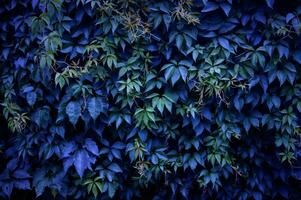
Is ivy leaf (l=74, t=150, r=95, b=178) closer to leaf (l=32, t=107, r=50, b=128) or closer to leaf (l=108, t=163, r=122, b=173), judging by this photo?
leaf (l=108, t=163, r=122, b=173)

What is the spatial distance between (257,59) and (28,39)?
168 centimetres

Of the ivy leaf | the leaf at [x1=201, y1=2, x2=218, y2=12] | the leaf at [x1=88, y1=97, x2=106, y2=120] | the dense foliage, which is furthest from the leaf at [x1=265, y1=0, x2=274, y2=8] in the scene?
the ivy leaf

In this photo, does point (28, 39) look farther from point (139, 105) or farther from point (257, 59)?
point (257, 59)

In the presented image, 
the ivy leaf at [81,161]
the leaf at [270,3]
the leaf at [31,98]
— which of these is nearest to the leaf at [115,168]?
the ivy leaf at [81,161]

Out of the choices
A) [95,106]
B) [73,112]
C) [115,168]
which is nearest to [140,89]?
[95,106]

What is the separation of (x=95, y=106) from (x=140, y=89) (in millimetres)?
363

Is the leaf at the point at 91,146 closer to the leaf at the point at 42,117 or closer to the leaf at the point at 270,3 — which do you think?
the leaf at the point at 42,117

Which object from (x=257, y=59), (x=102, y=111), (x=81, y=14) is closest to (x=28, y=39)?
(x=81, y=14)

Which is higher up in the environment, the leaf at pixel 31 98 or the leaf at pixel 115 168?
the leaf at pixel 31 98

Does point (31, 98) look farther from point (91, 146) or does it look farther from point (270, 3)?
point (270, 3)

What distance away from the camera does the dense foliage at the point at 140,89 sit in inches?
103

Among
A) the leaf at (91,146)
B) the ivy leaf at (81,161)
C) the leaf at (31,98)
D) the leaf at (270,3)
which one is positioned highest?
the leaf at (270,3)

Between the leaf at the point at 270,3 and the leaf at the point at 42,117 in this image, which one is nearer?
the leaf at the point at 270,3

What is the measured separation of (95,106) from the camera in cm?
259
